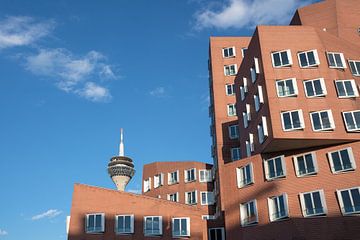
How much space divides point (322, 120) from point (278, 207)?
959 centimetres

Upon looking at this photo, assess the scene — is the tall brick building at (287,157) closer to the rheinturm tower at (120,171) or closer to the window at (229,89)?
the window at (229,89)

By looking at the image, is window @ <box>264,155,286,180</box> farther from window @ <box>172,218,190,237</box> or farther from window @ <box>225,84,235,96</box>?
window @ <box>225,84,235,96</box>

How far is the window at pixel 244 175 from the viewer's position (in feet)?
145

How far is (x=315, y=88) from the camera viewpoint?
1649 inches

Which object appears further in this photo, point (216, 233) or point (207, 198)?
point (207, 198)

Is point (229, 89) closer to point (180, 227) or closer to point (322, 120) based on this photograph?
point (180, 227)

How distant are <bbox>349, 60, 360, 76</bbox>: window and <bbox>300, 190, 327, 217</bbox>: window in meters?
14.6

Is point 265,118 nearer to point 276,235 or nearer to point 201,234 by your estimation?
point 276,235

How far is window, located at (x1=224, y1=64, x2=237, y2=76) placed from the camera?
220 ft

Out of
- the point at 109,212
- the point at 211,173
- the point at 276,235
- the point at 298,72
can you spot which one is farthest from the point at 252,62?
the point at 211,173

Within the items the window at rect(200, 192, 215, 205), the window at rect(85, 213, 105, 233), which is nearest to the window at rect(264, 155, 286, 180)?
the window at rect(85, 213, 105, 233)

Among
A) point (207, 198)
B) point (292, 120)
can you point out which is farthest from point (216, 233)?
point (207, 198)

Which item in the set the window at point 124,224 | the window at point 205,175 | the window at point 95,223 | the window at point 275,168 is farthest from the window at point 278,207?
the window at point 205,175

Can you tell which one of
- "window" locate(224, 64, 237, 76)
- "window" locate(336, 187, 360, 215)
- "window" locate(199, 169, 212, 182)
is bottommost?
"window" locate(336, 187, 360, 215)
